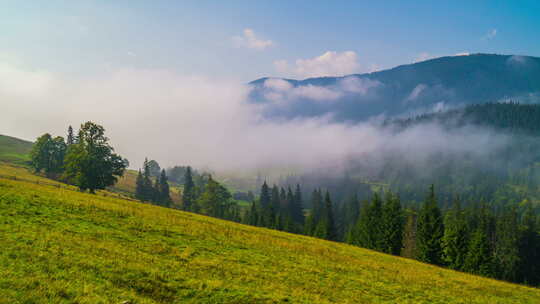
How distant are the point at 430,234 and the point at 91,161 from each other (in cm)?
7228

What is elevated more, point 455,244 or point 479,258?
point 455,244

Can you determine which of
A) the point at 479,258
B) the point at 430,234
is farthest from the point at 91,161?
the point at 479,258

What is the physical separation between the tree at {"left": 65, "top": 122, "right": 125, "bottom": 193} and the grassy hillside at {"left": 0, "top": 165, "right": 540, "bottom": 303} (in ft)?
106

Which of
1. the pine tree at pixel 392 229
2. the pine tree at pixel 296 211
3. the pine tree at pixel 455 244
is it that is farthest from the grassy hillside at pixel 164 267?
the pine tree at pixel 296 211

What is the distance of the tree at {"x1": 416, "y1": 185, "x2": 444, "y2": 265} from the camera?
6041 centimetres

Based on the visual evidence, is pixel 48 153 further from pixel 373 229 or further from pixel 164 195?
pixel 373 229

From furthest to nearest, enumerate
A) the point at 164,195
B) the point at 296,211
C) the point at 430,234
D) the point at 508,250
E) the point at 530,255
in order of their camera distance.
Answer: the point at 296,211 → the point at 164,195 → the point at 530,255 → the point at 508,250 → the point at 430,234

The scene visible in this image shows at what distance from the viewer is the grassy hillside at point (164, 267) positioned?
13.6 metres

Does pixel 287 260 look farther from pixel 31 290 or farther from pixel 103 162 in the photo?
pixel 103 162

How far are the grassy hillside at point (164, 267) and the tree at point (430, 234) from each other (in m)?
27.4

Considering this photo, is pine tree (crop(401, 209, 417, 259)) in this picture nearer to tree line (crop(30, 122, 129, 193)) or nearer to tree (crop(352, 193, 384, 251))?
tree (crop(352, 193, 384, 251))

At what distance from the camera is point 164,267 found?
58.7 feet

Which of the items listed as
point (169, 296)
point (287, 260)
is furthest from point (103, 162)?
point (169, 296)

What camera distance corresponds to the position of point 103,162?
6328 centimetres
